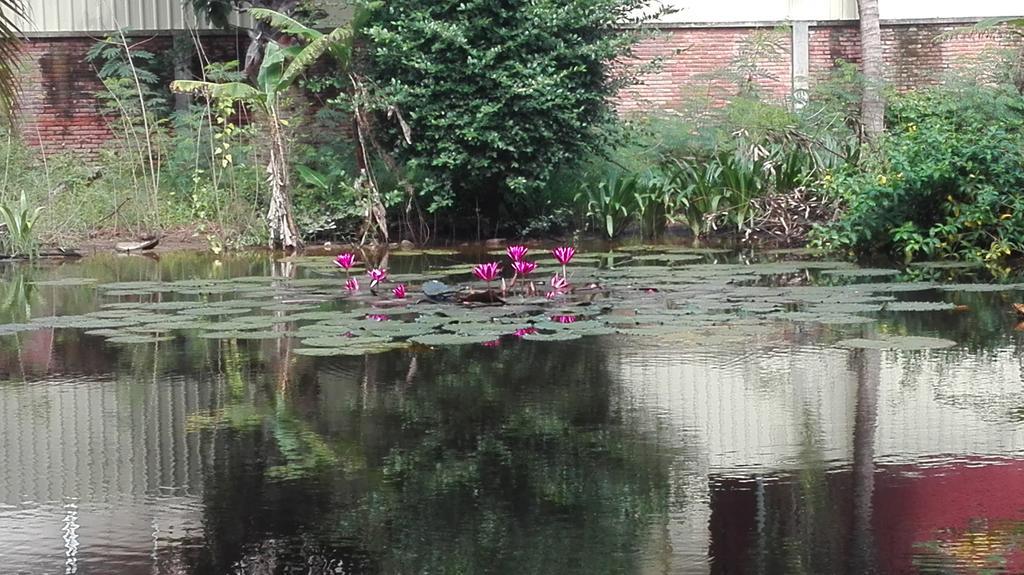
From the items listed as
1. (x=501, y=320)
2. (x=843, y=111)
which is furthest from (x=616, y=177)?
(x=501, y=320)

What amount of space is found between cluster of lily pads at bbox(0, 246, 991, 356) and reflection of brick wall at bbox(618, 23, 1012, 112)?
9.66 m

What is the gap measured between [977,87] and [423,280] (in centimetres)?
1103

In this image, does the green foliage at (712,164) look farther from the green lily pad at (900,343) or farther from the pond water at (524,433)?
the green lily pad at (900,343)

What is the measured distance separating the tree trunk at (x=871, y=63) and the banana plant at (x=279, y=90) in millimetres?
8543

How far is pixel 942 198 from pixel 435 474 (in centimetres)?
1015

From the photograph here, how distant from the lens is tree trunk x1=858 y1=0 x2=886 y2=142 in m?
22.1

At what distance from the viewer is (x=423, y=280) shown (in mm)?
13047

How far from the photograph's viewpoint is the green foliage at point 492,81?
17641mm

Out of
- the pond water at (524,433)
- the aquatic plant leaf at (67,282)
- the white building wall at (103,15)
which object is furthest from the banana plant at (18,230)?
the white building wall at (103,15)

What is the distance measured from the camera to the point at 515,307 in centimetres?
1068

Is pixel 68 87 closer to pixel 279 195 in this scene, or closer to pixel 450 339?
pixel 279 195

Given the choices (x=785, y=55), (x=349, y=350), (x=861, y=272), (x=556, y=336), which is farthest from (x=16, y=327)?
(x=785, y=55)

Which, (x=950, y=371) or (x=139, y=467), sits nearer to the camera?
(x=139, y=467)

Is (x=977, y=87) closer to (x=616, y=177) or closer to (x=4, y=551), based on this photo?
(x=616, y=177)
